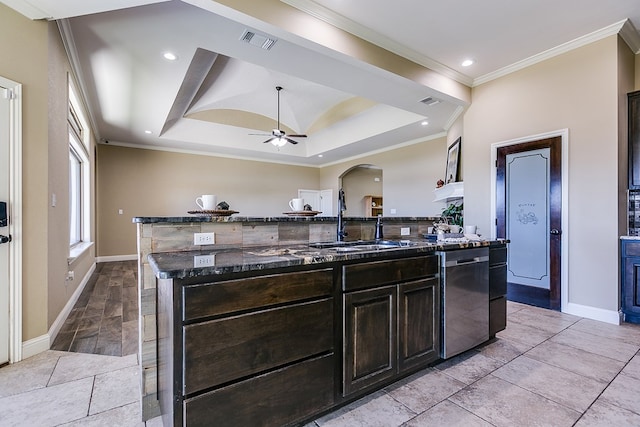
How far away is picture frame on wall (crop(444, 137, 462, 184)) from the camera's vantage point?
511cm

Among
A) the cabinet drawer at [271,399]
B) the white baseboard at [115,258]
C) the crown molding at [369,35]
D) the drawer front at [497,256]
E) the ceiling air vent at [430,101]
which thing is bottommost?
the white baseboard at [115,258]

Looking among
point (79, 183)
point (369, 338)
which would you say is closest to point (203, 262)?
point (369, 338)

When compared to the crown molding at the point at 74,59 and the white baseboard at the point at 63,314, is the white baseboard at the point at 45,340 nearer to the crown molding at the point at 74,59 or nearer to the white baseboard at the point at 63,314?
the white baseboard at the point at 63,314

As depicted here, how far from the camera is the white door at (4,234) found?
2191 millimetres

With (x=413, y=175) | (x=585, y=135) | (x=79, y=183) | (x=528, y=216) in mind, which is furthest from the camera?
(x=413, y=175)

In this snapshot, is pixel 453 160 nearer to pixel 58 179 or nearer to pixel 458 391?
pixel 458 391

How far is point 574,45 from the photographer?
3.43m

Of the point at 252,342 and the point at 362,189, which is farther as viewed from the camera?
the point at 362,189

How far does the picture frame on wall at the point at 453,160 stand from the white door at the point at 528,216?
116cm

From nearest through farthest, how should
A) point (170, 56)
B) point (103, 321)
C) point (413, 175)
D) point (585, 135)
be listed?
point (103, 321)
point (585, 135)
point (170, 56)
point (413, 175)

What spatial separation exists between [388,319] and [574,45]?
155 inches

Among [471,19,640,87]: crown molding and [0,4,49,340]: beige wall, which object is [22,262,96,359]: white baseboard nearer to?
[0,4,49,340]: beige wall

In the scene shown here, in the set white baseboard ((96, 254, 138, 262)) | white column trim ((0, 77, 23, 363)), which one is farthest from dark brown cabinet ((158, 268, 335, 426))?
white baseboard ((96, 254, 138, 262))

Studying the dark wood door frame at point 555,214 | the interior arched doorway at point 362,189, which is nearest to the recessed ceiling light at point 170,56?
the dark wood door frame at point 555,214
